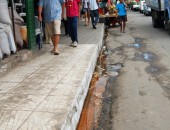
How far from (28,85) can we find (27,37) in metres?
2.81

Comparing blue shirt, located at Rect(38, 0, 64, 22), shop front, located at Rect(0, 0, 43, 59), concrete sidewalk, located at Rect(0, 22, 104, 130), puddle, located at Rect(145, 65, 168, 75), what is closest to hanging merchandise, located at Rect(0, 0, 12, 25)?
shop front, located at Rect(0, 0, 43, 59)

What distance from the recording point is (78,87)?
550 cm

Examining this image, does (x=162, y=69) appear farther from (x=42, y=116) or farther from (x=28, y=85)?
(x=42, y=116)

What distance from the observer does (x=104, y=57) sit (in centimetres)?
1045

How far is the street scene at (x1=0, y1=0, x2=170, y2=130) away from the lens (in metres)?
4.43

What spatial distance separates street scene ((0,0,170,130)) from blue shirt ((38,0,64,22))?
0.38 m

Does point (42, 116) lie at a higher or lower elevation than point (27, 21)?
lower

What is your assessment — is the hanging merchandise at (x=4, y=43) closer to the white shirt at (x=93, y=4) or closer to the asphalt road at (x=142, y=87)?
the asphalt road at (x=142, y=87)

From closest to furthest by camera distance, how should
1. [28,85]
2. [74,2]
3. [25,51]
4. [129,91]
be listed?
1. [28,85]
2. [129,91]
3. [25,51]
4. [74,2]

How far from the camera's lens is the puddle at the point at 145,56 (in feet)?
32.3

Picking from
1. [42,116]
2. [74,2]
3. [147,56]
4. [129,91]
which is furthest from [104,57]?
[42,116]

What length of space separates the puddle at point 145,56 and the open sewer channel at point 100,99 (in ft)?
3.06

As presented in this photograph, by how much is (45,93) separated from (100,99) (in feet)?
4.85

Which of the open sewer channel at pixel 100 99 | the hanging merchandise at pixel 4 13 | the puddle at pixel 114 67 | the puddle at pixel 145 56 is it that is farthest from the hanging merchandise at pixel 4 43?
the puddle at pixel 145 56
